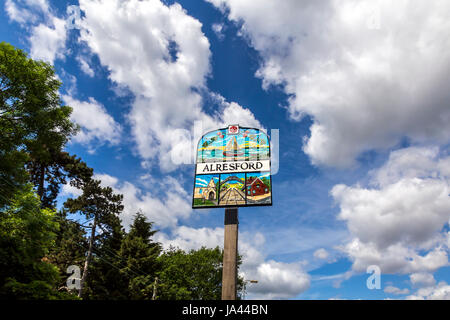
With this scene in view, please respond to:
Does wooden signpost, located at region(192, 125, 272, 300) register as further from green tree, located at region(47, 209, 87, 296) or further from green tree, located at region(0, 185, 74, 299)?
green tree, located at region(47, 209, 87, 296)

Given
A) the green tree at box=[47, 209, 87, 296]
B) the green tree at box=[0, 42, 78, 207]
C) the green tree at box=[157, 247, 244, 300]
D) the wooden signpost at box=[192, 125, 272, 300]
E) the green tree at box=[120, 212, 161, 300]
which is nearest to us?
the wooden signpost at box=[192, 125, 272, 300]

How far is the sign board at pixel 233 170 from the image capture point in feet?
34.0

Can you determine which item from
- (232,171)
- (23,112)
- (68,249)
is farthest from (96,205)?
(232,171)

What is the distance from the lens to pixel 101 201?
100 ft

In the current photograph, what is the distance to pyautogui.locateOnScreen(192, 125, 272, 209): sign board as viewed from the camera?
10352 mm

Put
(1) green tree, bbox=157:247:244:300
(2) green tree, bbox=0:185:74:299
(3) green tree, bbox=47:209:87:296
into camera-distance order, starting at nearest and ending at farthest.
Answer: (2) green tree, bbox=0:185:74:299 < (3) green tree, bbox=47:209:87:296 < (1) green tree, bbox=157:247:244:300

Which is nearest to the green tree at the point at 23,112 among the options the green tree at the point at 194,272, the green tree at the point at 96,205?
the green tree at the point at 96,205

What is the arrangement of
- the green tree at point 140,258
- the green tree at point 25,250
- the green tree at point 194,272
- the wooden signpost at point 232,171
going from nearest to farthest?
1. the wooden signpost at point 232,171
2. the green tree at point 25,250
3. the green tree at point 140,258
4. the green tree at point 194,272

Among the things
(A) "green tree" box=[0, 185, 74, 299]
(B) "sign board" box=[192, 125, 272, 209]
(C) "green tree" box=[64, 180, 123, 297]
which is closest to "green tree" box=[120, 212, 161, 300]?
(C) "green tree" box=[64, 180, 123, 297]

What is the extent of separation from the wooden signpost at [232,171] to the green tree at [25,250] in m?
9.61

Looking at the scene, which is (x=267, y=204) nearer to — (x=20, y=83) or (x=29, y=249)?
(x=29, y=249)

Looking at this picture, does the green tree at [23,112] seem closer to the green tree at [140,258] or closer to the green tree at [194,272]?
the green tree at [140,258]
